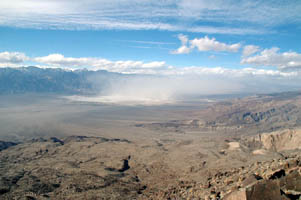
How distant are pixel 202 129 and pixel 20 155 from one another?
122749mm

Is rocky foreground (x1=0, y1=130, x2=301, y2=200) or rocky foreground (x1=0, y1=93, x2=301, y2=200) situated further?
rocky foreground (x1=0, y1=93, x2=301, y2=200)

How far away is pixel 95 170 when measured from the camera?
192ft

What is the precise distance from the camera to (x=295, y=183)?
17.8 metres

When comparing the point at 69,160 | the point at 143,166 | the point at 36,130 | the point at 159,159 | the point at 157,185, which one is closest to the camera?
the point at 157,185

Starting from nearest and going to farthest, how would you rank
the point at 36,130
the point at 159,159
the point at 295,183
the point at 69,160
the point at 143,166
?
1. the point at 295,183
2. the point at 143,166
3. the point at 159,159
4. the point at 69,160
5. the point at 36,130

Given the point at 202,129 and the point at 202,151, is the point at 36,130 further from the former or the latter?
the point at 202,151

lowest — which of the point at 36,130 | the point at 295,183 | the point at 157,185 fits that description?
the point at 36,130

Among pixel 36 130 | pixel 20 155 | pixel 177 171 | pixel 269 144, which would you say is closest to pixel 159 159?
pixel 177 171

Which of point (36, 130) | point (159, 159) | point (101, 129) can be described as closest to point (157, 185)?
point (159, 159)

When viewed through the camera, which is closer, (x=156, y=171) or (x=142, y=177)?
(x=142, y=177)

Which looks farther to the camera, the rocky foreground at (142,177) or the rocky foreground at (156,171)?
the rocky foreground at (156,171)

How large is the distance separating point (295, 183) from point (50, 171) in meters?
54.9

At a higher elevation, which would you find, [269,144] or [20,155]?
[269,144]

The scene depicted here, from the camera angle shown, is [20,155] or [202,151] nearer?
[202,151]
